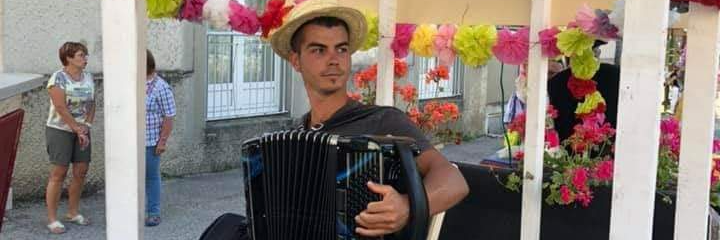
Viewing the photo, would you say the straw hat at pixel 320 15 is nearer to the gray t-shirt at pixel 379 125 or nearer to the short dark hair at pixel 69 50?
the gray t-shirt at pixel 379 125

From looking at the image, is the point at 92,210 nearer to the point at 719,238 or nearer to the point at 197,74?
the point at 197,74

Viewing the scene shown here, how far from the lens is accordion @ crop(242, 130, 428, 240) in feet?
7.13

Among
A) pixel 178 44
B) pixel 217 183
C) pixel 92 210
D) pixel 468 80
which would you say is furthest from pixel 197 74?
pixel 468 80

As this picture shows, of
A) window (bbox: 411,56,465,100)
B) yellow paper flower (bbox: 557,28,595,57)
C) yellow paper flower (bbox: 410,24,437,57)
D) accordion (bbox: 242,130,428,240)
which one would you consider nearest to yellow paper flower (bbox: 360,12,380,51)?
yellow paper flower (bbox: 410,24,437,57)

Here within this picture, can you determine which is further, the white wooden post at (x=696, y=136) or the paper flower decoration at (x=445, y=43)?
the paper flower decoration at (x=445, y=43)

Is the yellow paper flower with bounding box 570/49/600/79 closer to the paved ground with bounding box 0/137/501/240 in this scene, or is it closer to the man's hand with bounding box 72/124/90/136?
the paved ground with bounding box 0/137/501/240

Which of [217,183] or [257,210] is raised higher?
[257,210]

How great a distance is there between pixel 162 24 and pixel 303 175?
19.5ft

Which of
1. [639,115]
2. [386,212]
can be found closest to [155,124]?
[386,212]

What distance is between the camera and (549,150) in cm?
416

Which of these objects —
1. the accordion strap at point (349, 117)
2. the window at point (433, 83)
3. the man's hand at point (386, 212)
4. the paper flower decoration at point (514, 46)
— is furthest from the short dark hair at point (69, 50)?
the window at point (433, 83)

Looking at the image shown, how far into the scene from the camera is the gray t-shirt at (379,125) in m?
2.49

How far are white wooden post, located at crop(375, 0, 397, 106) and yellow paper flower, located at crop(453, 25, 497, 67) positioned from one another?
339 millimetres

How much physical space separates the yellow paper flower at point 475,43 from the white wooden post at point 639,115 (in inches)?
77.8
